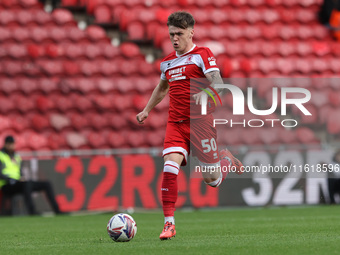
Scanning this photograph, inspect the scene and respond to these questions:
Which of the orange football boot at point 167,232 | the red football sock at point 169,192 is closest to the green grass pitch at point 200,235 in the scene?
the orange football boot at point 167,232

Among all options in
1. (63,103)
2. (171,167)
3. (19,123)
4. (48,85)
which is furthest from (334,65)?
(171,167)


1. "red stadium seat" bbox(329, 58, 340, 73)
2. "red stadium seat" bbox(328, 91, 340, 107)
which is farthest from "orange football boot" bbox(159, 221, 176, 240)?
"red stadium seat" bbox(329, 58, 340, 73)

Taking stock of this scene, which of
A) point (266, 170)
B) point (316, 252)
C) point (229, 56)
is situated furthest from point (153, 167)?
point (316, 252)

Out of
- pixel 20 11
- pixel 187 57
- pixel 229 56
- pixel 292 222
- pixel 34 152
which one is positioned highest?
pixel 20 11

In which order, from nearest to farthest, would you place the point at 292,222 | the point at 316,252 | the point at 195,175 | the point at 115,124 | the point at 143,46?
the point at 316,252 → the point at 292,222 → the point at 195,175 → the point at 115,124 → the point at 143,46

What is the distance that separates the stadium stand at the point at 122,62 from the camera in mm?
12336

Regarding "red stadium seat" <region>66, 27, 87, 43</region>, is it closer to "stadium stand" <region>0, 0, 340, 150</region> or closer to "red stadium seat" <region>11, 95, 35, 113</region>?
"stadium stand" <region>0, 0, 340, 150</region>

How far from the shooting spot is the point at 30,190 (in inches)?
417

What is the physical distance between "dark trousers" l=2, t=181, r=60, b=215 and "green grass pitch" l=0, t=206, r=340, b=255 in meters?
0.98

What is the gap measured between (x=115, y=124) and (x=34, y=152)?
6.50ft

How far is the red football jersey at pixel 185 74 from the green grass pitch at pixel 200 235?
1105 millimetres

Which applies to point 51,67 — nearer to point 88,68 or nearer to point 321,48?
point 88,68

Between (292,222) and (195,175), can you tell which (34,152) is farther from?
(292,222)

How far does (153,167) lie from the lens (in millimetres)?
10867
